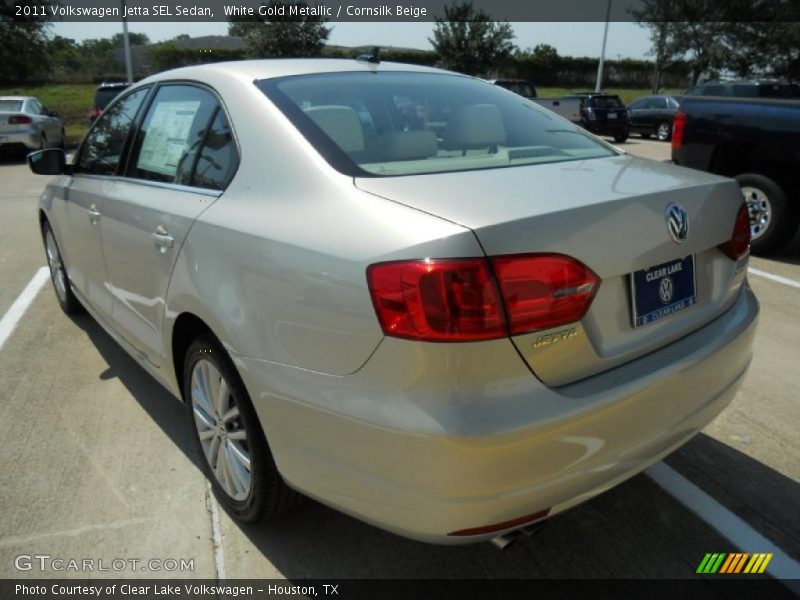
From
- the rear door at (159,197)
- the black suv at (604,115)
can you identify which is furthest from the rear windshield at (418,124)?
the black suv at (604,115)

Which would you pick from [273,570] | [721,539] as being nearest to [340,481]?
[273,570]

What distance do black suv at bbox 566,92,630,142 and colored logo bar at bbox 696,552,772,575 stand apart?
19.4 metres

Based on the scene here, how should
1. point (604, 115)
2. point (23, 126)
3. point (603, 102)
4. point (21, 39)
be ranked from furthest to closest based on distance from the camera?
point (21, 39) → point (603, 102) → point (604, 115) → point (23, 126)

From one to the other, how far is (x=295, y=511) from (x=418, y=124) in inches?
63.1

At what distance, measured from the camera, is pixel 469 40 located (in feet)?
116

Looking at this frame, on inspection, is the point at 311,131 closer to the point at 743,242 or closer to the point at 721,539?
the point at 743,242

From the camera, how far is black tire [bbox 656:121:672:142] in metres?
20.7

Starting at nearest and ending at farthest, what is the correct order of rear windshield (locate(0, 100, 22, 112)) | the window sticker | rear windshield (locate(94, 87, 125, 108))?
the window sticker < rear windshield (locate(0, 100, 22, 112)) < rear windshield (locate(94, 87, 125, 108))

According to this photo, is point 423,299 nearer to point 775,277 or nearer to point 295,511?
point 295,511

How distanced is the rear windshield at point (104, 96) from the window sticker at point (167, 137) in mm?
16470

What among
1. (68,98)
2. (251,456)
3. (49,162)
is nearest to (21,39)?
(68,98)

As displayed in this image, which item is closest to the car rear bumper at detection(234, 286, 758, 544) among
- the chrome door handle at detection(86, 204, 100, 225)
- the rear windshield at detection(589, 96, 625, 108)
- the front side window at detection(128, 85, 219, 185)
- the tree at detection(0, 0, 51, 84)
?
the front side window at detection(128, 85, 219, 185)

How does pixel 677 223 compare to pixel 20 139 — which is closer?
pixel 677 223

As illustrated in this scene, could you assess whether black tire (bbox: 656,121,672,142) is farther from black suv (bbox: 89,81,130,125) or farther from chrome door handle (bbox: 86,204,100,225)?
chrome door handle (bbox: 86,204,100,225)
